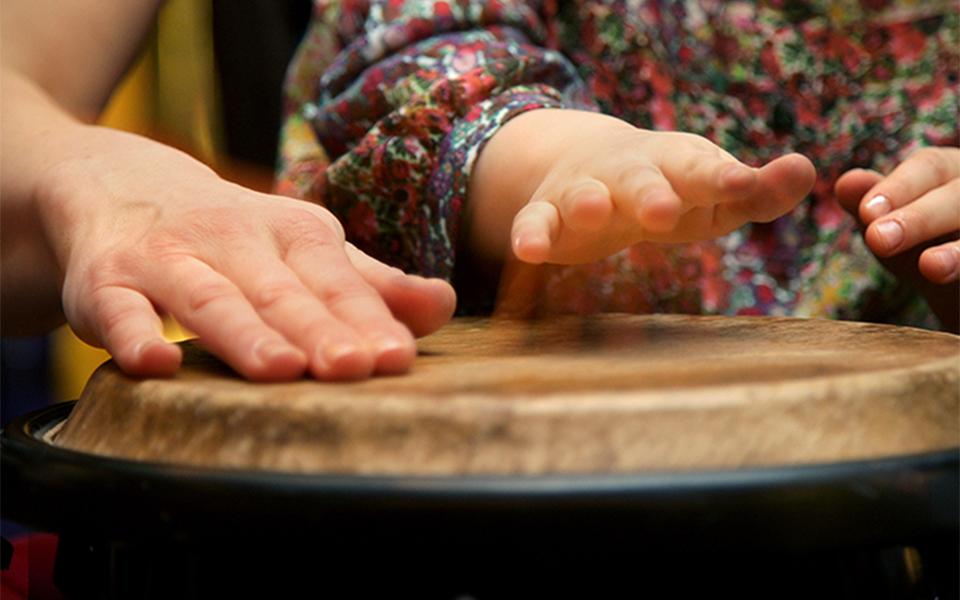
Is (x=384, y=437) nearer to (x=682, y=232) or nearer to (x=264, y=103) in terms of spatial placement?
(x=682, y=232)

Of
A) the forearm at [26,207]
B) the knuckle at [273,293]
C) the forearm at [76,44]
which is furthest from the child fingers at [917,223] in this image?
the forearm at [76,44]

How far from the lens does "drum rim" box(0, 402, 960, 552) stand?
25 cm

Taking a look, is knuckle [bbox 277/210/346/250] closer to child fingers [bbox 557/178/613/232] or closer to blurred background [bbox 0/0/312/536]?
child fingers [bbox 557/178/613/232]

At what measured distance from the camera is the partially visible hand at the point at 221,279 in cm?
33

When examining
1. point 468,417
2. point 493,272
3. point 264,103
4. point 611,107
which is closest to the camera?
point 468,417

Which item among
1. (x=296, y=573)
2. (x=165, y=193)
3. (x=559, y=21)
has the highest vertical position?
(x=559, y=21)

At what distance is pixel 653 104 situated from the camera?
846 millimetres

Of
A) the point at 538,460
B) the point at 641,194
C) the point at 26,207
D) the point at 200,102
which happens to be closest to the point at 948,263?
the point at 641,194

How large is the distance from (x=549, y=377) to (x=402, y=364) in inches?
2.4

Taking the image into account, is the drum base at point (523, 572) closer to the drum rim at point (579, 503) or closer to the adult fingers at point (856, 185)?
the drum rim at point (579, 503)

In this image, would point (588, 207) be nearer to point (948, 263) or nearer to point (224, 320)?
point (224, 320)

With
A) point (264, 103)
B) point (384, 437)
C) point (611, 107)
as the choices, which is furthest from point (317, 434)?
point (264, 103)

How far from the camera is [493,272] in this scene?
678 millimetres

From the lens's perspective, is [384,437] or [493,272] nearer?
[384,437]
